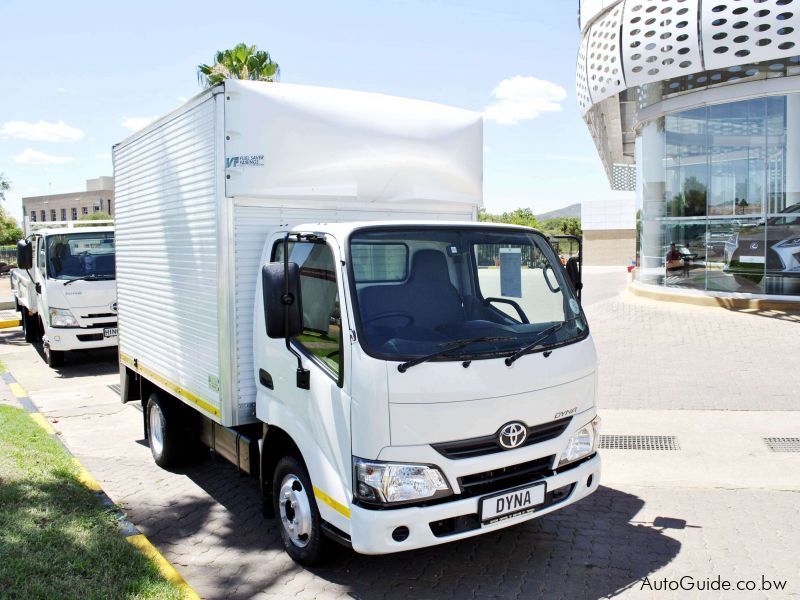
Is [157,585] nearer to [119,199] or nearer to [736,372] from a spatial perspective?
[119,199]

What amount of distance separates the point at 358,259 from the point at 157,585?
2.12m

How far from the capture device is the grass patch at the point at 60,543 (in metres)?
3.71

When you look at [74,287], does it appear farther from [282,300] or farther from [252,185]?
[282,300]

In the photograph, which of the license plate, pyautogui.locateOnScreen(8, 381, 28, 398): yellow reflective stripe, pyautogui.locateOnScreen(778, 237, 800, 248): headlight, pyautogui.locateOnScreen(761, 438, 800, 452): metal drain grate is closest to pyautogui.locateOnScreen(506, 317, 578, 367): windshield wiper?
A: the license plate

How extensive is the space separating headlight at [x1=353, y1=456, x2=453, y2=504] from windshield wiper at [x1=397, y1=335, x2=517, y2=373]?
0.51 m

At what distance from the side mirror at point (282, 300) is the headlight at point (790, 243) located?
1415 cm

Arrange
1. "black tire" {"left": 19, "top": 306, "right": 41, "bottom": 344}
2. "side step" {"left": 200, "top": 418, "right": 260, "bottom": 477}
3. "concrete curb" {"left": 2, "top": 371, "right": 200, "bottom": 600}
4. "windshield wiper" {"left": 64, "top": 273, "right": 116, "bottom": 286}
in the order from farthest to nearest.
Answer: "black tire" {"left": 19, "top": 306, "right": 41, "bottom": 344} → "windshield wiper" {"left": 64, "top": 273, "right": 116, "bottom": 286} → "side step" {"left": 200, "top": 418, "right": 260, "bottom": 477} → "concrete curb" {"left": 2, "top": 371, "right": 200, "bottom": 600}

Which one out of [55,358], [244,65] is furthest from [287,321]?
[244,65]

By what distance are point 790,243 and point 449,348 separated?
13887mm

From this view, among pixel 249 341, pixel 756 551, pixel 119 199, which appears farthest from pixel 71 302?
pixel 756 551

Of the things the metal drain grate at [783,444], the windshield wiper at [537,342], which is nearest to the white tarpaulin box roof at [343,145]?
the windshield wiper at [537,342]

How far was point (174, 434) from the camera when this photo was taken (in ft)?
19.7

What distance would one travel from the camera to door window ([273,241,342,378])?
377 cm

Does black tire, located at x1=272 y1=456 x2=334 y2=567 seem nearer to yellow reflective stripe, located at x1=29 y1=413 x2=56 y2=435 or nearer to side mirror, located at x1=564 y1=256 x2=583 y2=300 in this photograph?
side mirror, located at x1=564 y1=256 x2=583 y2=300
